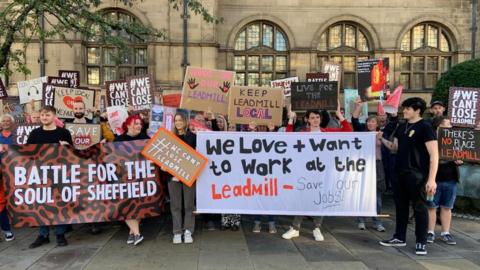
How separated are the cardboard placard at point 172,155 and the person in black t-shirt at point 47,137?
1.26 meters

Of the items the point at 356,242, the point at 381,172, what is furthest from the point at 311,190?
the point at 381,172

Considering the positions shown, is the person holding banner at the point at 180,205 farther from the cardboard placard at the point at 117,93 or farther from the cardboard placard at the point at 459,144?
the cardboard placard at the point at 459,144

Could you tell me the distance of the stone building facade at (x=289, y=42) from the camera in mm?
17047

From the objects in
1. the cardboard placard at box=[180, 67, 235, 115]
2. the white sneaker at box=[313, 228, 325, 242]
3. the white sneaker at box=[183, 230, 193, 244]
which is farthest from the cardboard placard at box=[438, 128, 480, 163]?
the white sneaker at box=[183, 230, 193, 244]

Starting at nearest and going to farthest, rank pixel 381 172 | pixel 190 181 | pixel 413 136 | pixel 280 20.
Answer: pixel 413 136 < pixel 190 181 < pixel 381 172 < pixel 280 20

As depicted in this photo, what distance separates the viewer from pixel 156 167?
5.86 m

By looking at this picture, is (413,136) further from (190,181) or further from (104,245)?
(104,245)

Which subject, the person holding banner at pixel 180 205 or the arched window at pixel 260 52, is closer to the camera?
the person holding banner at pixel 180 205

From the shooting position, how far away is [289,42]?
60.4 feet

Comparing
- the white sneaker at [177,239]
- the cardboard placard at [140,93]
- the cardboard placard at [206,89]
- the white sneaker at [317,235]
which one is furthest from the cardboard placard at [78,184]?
the cardboard placard at [140,93]

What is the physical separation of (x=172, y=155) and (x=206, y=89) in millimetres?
2211

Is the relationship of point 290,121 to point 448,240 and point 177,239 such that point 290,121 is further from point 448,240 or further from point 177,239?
point 448,240

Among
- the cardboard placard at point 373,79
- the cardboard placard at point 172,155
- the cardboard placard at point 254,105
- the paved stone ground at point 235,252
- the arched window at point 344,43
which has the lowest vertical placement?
the paved stone ground at point 235,252

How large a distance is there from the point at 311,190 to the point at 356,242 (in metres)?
0.99
